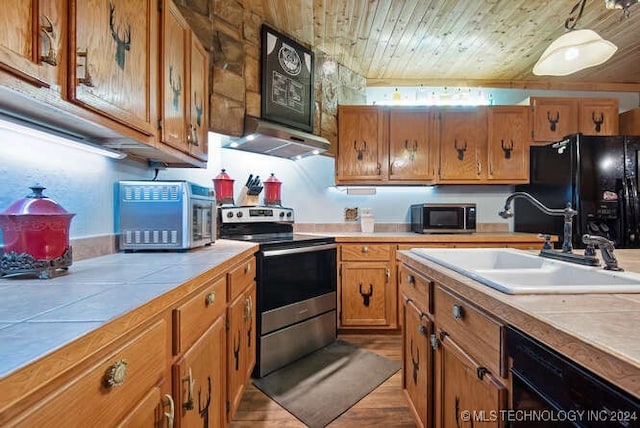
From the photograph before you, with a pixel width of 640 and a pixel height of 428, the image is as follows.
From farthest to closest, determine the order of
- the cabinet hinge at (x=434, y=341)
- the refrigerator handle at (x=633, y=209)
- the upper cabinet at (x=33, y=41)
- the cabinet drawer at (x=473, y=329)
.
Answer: the refrigerator handle at (x=633, y=209), the cabinet hinge at (x=434, y=341), the cabinet drawer at (x=473, y=329), the upper cabinet at (x=33, y=41)

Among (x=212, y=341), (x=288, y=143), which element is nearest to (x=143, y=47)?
(x=212, y=341)

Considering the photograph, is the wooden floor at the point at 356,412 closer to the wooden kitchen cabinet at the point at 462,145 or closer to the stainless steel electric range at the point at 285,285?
the stainless steel electric range at the point at 285,285

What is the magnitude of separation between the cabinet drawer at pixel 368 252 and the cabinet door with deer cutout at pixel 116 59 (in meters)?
1.86

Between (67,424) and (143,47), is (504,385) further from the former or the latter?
(143,47)

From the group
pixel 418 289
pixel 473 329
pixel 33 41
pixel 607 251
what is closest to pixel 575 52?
pixel 607 251

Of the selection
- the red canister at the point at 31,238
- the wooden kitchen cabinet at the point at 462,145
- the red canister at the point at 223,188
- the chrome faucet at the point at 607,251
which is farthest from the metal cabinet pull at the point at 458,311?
the wooden kitchen cabinet at the point at 462,145

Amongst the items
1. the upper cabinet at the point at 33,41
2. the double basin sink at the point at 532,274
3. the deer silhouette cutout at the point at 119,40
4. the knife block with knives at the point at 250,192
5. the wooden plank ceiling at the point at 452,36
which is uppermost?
the wooden plank ceiling at the point at 452,36

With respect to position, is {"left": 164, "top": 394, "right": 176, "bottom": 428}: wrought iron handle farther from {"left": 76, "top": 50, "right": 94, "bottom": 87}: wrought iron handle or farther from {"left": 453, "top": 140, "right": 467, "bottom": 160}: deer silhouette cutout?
{"left": 453, "top": 140, "right": 467, "bottom": 160}: deer silhouette cutout

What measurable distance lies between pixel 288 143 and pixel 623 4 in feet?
6.47

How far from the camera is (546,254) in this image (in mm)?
1242

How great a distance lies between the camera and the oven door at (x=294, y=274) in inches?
80.7

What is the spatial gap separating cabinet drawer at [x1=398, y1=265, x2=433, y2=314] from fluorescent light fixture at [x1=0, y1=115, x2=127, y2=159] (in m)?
1.46

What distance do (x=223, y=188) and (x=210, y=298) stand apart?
5.14 ft

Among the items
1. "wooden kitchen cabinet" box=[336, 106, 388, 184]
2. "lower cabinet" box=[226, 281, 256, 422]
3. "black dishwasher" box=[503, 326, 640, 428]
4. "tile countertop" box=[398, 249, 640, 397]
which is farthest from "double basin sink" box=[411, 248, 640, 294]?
"wooden kitchen cabinet" box=[336, 106, 388, 184]
